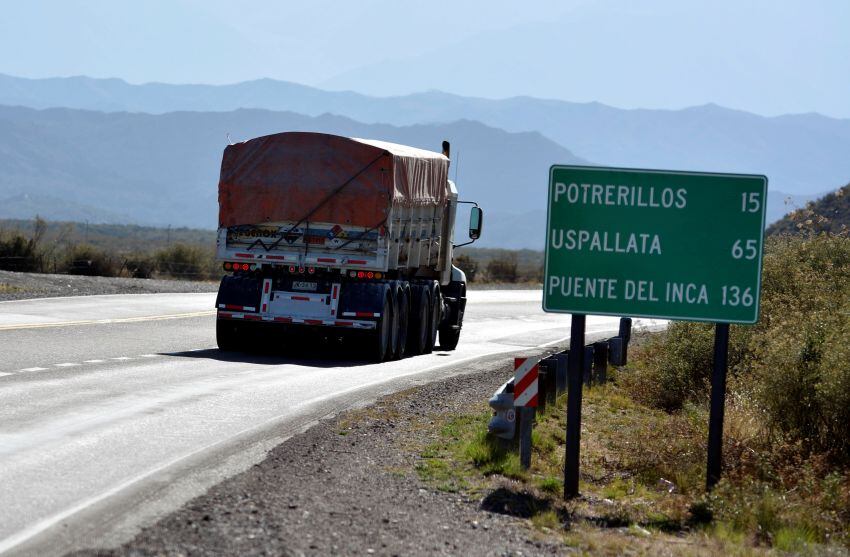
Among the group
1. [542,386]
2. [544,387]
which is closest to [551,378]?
[544,387]

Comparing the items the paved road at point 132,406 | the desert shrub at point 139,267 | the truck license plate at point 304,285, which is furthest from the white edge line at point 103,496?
the desert shrub at point 139,267

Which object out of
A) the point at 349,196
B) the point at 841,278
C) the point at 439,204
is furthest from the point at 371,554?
the point at 439,204

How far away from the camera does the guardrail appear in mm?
11617

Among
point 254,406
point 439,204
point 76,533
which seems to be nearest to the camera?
point 76,533

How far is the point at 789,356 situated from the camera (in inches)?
510

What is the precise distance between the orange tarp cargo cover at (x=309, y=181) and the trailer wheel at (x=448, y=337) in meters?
4.95

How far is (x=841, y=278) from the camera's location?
2123cm

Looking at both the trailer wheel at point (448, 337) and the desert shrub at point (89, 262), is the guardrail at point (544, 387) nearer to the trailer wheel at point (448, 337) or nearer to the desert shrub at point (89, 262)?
the trailer wheel at point (448, 337)

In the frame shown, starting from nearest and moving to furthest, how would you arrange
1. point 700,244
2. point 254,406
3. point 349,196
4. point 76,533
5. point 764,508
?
point 76,533 < point 764,508 < point 700,244 < point 254,406 < point 349,196

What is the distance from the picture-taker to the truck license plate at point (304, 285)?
20844 mm

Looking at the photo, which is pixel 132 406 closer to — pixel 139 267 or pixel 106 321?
pixel 106 321

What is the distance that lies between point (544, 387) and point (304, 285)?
6.00 m

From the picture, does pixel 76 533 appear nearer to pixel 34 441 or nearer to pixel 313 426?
pixel 34 441

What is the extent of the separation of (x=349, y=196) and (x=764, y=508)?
1189 cm
